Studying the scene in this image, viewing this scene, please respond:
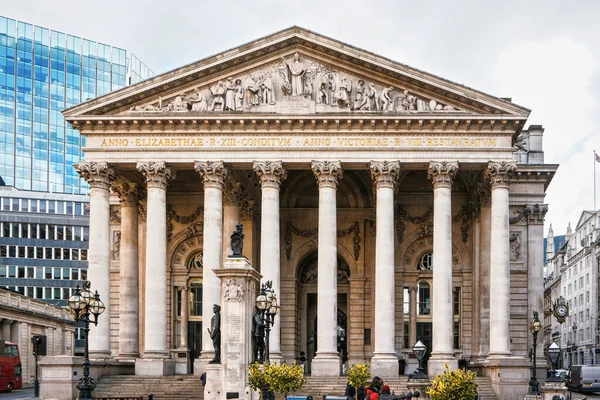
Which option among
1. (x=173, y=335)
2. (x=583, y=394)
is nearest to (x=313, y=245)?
(x=173, y=335)

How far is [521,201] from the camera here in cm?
6041

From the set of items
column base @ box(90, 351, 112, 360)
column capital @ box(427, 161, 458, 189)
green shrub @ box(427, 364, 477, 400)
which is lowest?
column base @ box(90, 351, 112, 360)

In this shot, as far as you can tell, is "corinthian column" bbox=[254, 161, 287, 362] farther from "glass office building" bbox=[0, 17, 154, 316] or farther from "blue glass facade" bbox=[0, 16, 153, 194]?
"blue glass facade" bbox=[0, 16, 153, 194]

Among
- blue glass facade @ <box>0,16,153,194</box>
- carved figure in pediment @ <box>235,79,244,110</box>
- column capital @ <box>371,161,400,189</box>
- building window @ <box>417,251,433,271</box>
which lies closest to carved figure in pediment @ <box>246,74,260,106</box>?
carved figure in pediment @ <box>235,79,244,110</box>

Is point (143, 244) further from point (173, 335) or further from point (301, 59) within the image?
point (301, 59)

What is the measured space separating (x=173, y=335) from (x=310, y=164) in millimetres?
16244

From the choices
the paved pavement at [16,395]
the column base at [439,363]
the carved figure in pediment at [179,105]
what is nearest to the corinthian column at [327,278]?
the column base at [439,363]

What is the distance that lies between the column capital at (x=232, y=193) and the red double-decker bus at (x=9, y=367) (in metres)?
22.0

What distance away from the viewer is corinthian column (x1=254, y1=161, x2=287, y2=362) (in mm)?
50875

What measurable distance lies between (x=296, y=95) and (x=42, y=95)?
247 ft

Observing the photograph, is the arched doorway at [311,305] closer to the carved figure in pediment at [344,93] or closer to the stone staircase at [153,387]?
the carved figure in pediment at [344,93]

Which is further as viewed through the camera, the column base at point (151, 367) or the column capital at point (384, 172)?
the column capital at point (384, 172)

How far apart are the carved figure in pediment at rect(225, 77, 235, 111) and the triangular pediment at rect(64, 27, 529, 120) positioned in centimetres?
6

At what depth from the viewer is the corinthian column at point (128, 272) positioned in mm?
55344
